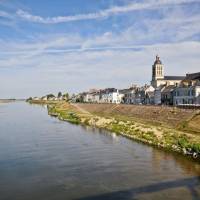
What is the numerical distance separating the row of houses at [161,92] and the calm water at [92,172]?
122ft

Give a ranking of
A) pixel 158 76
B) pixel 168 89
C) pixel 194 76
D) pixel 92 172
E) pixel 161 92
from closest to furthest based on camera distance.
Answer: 1. pixel 92 172
2. pixel 194 76
3. pixel 168 89
4. pixel 161 92
5. pixel 158 76

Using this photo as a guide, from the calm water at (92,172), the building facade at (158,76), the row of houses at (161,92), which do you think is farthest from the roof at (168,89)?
the calm water at (92,172)

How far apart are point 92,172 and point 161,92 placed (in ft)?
225

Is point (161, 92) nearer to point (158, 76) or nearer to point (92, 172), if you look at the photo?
point (158, 76)

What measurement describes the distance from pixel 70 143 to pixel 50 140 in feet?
11.0

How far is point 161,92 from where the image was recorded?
9231cm

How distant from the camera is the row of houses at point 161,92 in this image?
242ft

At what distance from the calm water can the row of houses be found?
122 feet

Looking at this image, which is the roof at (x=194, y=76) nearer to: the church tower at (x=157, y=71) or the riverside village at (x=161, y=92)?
the riverside village at (x=161, y=92)

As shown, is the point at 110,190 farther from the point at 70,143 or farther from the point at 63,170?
the point at 70,143

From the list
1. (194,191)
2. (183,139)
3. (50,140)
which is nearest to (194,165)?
(194,191)

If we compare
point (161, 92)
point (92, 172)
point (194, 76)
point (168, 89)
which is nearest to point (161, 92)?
point (161, 92)

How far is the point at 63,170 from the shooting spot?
26703 millimetres

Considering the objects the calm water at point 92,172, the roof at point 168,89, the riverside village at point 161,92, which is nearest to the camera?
the calm water at point 92,172
